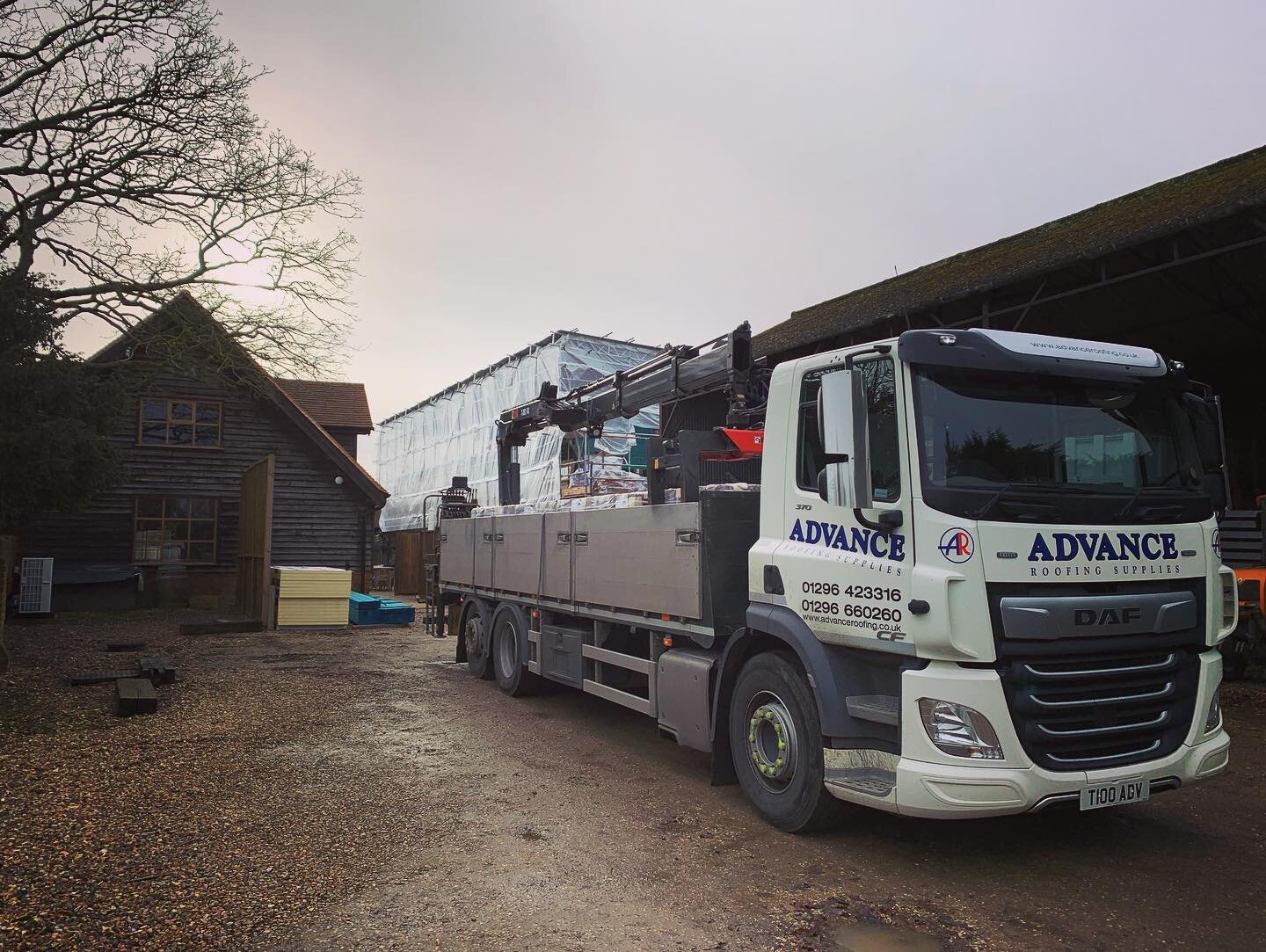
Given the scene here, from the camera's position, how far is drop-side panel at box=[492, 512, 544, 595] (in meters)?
8.67

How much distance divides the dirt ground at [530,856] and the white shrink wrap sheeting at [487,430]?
1221 centimetres

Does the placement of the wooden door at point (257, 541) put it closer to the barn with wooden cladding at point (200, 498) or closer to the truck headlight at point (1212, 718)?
the barn with wooden cladding at point (200, 498)

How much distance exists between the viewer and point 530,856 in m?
4.68

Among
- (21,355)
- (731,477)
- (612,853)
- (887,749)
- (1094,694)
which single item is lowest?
(612,853)

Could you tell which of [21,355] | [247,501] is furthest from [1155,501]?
[247,501]

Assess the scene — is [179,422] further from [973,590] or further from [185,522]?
[973,590]

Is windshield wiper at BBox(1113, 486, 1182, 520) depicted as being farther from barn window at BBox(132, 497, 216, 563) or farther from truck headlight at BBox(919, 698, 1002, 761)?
barn window at BBox(132, 497, 216, 563)

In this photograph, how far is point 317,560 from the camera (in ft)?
74.5

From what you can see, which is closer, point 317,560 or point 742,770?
point 742,770

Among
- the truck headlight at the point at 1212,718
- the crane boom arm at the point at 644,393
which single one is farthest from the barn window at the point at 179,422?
the truck headlight at the point at 1212,718

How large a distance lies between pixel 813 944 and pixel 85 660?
12269mm

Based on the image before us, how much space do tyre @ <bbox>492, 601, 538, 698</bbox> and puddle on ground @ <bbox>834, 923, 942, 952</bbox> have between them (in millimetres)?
5678

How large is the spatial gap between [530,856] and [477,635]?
6266mm

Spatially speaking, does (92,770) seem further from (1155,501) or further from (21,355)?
(21,355)
